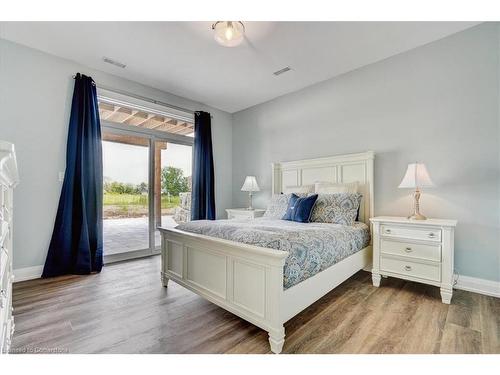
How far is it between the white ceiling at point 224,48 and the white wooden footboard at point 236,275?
210 cm

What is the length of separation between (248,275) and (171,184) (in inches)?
116

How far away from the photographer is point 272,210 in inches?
127

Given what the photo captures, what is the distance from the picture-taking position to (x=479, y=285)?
2.36 metres

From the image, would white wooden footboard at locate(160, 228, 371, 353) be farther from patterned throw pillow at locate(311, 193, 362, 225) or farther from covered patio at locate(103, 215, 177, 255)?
covered patio at locate(103, 215, 177, 255)

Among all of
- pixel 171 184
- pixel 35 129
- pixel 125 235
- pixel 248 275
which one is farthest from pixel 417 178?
pixel 35 129

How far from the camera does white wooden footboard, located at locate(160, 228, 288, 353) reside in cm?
149

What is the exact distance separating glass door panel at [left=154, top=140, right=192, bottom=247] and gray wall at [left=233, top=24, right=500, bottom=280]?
7.30ft

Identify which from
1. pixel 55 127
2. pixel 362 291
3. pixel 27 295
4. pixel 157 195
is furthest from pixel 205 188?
pixel 362 291

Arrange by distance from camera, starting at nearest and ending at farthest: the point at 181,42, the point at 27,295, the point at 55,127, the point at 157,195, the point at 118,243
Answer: the point at 27,295, the point at 181,42, the point at 55,127, the point at 118,243, the point at 157,195

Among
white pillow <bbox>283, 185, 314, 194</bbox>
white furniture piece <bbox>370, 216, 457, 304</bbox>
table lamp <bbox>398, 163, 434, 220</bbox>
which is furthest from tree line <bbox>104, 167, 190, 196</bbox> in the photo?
table lamp <bbox>398, 163, 434, 220</bbox>

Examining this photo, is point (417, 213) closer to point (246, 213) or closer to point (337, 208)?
point (337, 208)

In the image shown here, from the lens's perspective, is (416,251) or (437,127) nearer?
(416,251)

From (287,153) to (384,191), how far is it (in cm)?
161
